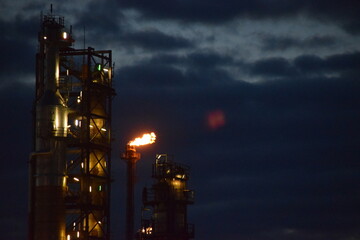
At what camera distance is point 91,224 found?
116188mm

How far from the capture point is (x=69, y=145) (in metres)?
115

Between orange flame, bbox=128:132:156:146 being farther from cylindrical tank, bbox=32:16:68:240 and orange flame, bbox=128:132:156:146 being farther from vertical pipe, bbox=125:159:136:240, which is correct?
cylindrical tank, bbox=32:16:68:240

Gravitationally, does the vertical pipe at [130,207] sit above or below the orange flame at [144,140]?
below

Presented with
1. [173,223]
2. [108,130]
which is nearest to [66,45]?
[108,130]

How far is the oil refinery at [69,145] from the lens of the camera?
108 m

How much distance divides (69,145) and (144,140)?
16084mm

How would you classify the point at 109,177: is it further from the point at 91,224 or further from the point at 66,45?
the point at 66,45

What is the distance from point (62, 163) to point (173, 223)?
2578cm

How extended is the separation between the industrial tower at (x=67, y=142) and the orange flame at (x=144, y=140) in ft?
32.4

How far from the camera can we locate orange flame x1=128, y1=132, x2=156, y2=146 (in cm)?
12825

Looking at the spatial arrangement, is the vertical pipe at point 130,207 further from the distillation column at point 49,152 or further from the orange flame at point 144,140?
the distillation column at point 49,152

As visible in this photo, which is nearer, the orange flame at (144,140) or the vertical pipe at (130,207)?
the vertical pipe at (130,207)

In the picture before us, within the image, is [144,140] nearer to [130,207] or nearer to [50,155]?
[130,207]

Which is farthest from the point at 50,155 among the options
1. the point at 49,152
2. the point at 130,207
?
the point at 130,207
